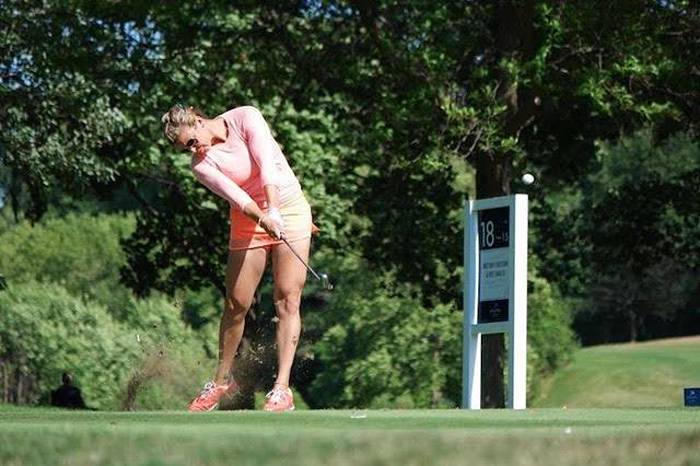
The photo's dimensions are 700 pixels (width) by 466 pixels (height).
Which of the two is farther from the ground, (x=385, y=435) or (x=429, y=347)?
(x=429, y=347)

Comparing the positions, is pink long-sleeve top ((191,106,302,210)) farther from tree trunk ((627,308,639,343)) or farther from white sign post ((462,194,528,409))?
tree trunk ((627,308,639,343))

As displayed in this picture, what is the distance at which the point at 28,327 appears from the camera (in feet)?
238

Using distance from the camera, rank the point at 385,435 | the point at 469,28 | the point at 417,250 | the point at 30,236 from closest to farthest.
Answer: the point at 385,435 < the point at 469,28 < the point at 417,250 < the point at 30,236

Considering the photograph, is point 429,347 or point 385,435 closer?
point 385,435

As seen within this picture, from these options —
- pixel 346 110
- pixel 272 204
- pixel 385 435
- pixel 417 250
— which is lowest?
pixel 385 435

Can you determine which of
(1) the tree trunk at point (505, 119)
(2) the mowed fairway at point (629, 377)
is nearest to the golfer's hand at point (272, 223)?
(1) the tree trunk at point (505, 119)

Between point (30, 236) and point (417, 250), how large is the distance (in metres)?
52.6

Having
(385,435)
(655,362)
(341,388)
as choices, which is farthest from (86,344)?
(385,435)

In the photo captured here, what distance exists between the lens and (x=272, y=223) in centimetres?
1175

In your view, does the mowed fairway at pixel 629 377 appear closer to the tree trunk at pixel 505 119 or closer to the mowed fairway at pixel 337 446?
the tree trunk at pixel 505 119

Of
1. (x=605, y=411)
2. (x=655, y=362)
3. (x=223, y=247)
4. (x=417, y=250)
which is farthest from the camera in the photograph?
(x=655, y=362)

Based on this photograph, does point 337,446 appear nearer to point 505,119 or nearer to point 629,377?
point 505,119

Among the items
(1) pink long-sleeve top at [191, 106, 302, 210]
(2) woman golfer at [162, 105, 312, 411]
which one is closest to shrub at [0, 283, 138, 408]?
(2) woman golfer at [162, 105, 312, 411]

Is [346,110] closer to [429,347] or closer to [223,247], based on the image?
[223,247]
